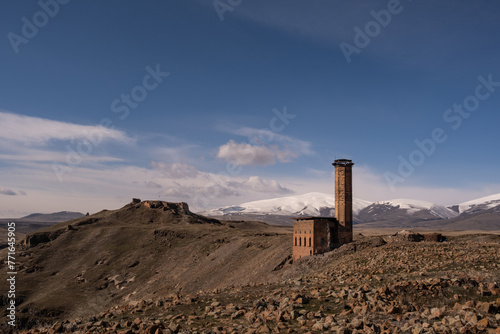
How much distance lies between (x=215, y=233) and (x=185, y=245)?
20.8ft

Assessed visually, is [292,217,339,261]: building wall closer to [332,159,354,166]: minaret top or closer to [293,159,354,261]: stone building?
[293,159,354,261]: stone building

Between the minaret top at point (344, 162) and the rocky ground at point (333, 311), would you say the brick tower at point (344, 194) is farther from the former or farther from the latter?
the rocky ground at point (333, 311)

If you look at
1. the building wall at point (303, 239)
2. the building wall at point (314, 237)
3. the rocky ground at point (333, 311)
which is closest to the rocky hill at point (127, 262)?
the building wall at point (303, 239)

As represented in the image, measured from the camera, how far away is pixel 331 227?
4869 centimetres

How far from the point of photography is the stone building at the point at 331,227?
4653 centimetres

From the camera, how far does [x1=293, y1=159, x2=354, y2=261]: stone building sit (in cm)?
4653

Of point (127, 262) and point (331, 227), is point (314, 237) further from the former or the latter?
point (127, 262)

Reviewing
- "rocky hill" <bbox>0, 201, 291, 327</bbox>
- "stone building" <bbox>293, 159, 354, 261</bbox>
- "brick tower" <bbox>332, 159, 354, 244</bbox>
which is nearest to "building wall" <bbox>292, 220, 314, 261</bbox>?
"stone building" <bbox>293, 159, 354, 261</bbox>

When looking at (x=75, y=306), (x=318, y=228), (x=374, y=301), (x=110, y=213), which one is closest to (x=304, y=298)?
(x=374, y=301)

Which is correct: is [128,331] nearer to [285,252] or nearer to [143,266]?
[285,252]

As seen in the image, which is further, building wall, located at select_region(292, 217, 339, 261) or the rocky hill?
the rocky hill

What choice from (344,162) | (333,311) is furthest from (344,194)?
(333,311)

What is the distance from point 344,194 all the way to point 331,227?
5.25 meters

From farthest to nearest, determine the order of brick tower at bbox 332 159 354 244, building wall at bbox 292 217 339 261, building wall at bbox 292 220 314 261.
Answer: brick tower at bbox 332 159 354 244
building wall at bbox 292 220 314 261
building wall at bbox 292 217 339 261
